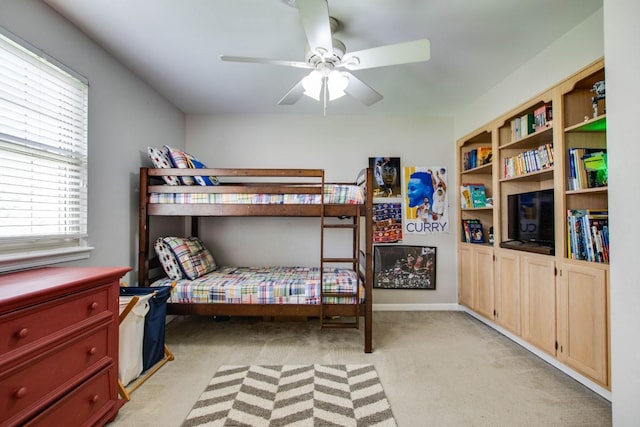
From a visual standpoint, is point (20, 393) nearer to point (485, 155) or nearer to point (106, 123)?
point (106, 123)

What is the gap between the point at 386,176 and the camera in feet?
11.8

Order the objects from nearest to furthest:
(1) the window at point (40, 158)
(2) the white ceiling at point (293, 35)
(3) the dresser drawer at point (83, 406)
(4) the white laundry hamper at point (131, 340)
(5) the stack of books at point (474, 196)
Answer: (3) the dresser drawer at point (83, 406) → (1) the window at point (40, 158) → (2) the white ceiling at point (293, 35) → (4) the white laundry hamper at point (131, 340) → (5) the stack of books at point (474, 196)

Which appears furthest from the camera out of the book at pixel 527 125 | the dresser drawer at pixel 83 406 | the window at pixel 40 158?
the book at pixel 527 125

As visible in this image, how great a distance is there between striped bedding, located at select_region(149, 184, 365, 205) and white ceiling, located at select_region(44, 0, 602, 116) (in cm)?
112

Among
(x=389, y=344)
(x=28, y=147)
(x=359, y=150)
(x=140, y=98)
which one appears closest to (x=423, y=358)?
(x=389, y=344)

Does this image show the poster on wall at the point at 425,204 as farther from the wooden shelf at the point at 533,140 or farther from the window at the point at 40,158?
the window at the point at 40,158

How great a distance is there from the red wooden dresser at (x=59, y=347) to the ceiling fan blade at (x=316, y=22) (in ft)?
5.71

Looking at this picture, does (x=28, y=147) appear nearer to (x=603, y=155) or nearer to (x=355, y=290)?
(x=355, y=290)

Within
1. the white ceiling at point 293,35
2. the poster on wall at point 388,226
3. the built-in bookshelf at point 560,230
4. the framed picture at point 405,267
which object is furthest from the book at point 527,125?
the framed picture at point 405,267

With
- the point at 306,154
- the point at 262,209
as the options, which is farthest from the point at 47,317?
the point at 306,154

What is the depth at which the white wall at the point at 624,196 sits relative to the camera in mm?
1192

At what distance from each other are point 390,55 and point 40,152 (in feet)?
7.43

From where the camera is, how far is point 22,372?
1.15m

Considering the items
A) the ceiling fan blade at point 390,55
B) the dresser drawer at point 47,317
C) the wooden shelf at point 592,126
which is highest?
the ceiling fan blade at point 390,55
